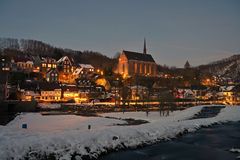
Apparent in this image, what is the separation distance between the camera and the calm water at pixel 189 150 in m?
23.8

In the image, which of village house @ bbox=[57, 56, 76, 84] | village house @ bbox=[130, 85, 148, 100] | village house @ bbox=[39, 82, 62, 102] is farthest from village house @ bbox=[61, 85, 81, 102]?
village house @ bbox=[57, 56, 76, 84]

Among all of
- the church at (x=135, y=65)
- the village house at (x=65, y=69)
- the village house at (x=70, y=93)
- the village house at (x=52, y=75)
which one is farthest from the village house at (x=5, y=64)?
the church at (x=135, y=65)

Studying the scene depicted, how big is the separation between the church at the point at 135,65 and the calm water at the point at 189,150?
414 ft

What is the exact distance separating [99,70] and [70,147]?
131 metres

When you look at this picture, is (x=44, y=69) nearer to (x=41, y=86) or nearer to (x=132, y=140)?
(x=41, y=86)

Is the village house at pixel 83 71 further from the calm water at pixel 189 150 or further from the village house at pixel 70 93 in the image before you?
the calm water at pixel 189 150

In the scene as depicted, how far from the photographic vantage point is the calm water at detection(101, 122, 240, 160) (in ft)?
77.9

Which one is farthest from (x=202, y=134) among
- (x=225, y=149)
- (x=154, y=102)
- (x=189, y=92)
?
(x=189, y=92)

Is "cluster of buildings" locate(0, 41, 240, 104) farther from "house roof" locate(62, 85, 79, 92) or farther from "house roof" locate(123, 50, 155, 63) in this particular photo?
"house roof" locate(123, 50, 155, 63)

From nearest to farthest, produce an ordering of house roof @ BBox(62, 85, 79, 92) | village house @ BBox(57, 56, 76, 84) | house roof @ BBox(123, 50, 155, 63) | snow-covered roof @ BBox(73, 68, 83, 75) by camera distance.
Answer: house roof @ BBox(62, 85, 79, 92) → village house @ BBox(57, 56, 76, 84) → snow-covered roof @ BBox(73, 68, 83, 75) → house roof @ BBox(123, 50, 155, 63)

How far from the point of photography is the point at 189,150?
27.0 meters

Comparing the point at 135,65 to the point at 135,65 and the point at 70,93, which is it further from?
the point at 70,93

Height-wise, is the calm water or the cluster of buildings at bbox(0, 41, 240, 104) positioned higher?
the cluster of buildings at bbox(0, 41, 240, 104)

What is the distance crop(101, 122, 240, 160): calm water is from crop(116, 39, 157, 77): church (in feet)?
414
